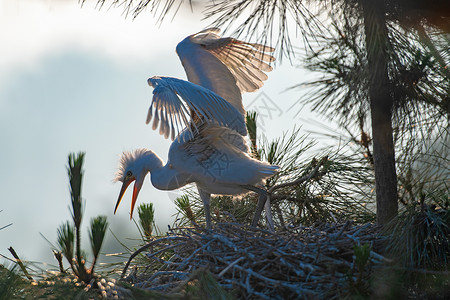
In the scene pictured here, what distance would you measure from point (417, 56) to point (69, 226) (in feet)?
4.69

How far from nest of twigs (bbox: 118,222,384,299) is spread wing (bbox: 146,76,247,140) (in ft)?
1.69

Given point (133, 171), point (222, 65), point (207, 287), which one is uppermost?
point (222, 65)

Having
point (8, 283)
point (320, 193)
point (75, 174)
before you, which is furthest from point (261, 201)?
point (75, 174)

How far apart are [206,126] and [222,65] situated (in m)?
0.53

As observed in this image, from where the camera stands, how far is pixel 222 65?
3350mm

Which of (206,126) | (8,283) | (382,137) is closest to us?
(8,283)

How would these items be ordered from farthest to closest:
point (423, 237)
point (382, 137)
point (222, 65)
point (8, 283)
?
point (222, 65) < point (382, 137) < point (423, 237) < point (8, 283)

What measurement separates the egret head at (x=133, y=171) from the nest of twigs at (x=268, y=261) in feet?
2.85

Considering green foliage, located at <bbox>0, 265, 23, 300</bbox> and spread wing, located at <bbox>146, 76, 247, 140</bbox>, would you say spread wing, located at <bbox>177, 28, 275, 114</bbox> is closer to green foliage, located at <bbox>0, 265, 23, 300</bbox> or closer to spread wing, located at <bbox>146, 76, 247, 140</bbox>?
spread wing, located at <bbox>146, 76, 247, 140</bbox>

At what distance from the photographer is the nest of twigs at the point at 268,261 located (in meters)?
1.96

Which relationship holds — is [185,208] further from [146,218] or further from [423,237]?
[423,237]

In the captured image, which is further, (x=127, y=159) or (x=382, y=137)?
(x=127, y=159)

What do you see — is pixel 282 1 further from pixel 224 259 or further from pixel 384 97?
pixel 224 259

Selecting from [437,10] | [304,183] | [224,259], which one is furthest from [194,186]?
[437,10]
